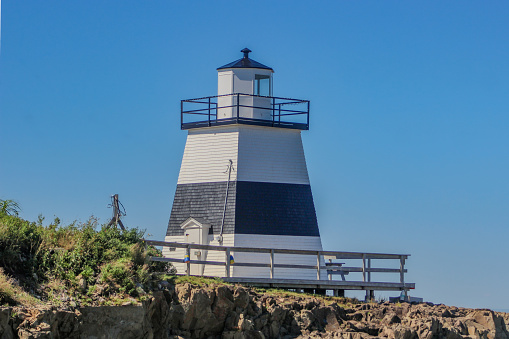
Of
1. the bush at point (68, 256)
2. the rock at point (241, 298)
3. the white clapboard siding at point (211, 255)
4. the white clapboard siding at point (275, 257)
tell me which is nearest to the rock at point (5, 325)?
the bush at point (68, 256)

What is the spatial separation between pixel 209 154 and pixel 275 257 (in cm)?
473

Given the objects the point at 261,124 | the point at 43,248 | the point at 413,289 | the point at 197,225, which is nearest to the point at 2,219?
the point at 43,248

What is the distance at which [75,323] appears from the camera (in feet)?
54.8

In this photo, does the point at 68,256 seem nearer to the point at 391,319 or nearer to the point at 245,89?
the point at 391,319

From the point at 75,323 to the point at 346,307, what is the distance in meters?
10.8

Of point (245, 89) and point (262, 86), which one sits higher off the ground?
point (262, 86)

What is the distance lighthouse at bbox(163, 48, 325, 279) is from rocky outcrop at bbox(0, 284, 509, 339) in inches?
A: 178

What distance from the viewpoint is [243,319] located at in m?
21.2

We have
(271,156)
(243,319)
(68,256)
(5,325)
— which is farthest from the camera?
(271,156)

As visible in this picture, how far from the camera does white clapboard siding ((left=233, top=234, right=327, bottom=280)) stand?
28.5m

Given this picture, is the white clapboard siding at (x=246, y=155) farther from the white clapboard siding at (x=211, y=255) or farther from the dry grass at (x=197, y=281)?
the dry grass at (x=197, y=281)

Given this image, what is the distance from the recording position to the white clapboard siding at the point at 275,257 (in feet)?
93.6

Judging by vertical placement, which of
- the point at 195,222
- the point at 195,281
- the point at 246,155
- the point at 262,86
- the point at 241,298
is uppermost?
the point at 262,86

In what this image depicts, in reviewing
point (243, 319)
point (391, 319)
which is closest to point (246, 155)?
point (391, 319)
